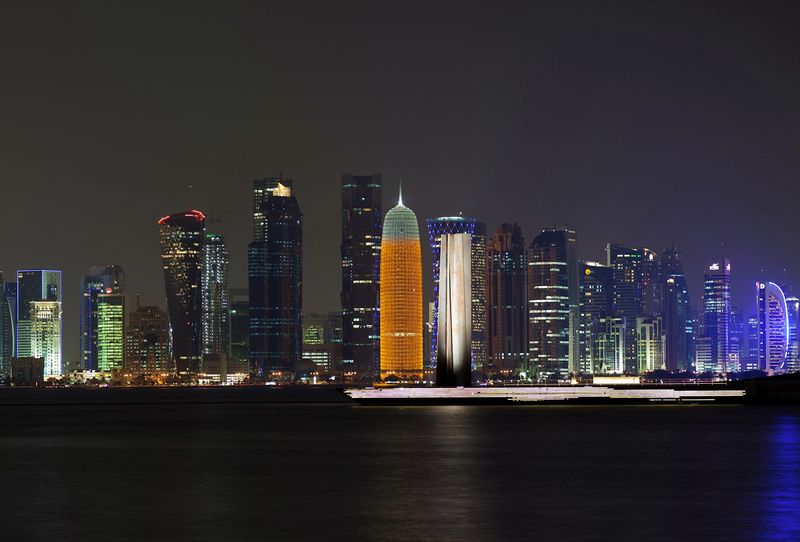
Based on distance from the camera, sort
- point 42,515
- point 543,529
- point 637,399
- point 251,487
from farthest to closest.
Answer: point 637,399 < point 251,487 < point 42,515 < point 543,529

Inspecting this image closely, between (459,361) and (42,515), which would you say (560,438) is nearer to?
(42,515)

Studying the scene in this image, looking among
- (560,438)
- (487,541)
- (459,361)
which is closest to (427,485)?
(487,541)

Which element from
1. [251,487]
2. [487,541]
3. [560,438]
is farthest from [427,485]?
[560,438]

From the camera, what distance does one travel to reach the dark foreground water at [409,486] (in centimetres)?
3416

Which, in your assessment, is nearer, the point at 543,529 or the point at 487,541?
the point at 487,541

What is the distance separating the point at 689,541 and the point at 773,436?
169 ft

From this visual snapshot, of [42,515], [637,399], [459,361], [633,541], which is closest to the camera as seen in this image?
[633,541]

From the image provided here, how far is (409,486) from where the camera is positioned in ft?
155

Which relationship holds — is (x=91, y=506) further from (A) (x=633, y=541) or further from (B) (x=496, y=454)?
(B) (x=496, y=454)

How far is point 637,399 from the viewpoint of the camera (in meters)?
175

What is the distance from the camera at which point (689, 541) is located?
31359 mm

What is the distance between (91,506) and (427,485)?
12.3 m

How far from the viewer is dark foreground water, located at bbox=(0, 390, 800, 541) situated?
34156mm

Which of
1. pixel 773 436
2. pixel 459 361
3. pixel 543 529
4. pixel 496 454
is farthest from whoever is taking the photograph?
pixel 459 361
